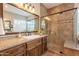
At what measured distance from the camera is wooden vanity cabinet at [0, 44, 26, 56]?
1.36 m

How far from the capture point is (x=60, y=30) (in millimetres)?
2158

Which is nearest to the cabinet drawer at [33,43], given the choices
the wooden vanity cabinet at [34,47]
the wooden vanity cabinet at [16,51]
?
the wooden vanity cabinet at [34,47]

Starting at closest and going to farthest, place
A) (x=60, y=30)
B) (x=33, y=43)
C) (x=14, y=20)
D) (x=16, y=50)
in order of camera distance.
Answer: (x=16, y=50), (x=14, y=20), (x=33, y=43), (x=60, y=30)

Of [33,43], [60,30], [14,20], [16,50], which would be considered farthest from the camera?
[60,30]

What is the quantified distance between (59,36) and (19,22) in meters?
0.84

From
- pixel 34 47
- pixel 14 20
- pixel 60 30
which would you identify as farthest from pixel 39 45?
pixel 14 20

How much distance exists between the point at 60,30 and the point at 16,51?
1.04m

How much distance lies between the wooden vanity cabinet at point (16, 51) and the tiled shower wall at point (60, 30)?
52 centimetres

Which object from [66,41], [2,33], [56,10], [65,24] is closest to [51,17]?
[56,10]

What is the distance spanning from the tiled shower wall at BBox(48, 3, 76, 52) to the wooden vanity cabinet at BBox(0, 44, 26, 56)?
1.71ft

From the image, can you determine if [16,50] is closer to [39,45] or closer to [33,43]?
[33,43]

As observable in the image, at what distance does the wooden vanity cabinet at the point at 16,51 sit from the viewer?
4.46 ft

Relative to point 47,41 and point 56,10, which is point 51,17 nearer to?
point 56,10

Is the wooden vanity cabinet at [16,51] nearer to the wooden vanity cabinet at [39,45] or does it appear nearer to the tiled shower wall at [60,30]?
the wooden vanity cabinet at [39,45]
